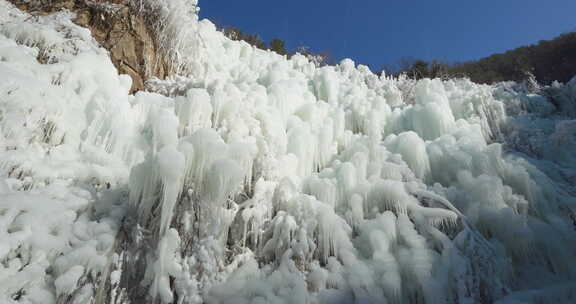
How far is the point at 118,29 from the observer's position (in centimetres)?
477

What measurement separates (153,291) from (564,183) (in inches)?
A: 172

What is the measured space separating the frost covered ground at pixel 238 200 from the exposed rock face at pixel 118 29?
335mm

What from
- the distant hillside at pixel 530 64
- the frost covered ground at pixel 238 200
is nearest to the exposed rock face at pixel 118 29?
the frost covered ground at pixel 238 200

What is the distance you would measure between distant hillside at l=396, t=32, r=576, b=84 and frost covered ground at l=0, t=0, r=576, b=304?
36.0ft

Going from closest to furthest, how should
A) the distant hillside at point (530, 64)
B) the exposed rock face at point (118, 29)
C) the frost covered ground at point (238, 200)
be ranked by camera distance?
the frost covered ground at point (238, 200) < the exposed rock face at point (118, 29) < the distant hillside at point (530, 64)

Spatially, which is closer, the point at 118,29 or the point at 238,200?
the point at 238,200

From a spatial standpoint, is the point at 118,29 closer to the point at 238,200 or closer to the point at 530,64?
the point at 238,200

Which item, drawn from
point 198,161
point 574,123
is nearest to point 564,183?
point 574,123

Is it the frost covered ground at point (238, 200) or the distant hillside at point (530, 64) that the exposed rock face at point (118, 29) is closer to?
the frost covered ground at point (238, 200)

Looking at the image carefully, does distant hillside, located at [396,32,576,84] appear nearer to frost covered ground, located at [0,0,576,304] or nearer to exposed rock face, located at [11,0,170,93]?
frost covered ground, located at [0,0,576,304]

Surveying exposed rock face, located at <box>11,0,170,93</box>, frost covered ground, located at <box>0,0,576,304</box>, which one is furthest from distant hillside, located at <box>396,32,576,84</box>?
exposed rock face, located at <box>11,0,170,93</box>

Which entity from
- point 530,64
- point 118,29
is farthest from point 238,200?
point 530,64

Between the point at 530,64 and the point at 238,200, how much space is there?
1895cm

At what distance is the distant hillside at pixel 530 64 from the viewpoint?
50.2 feet
